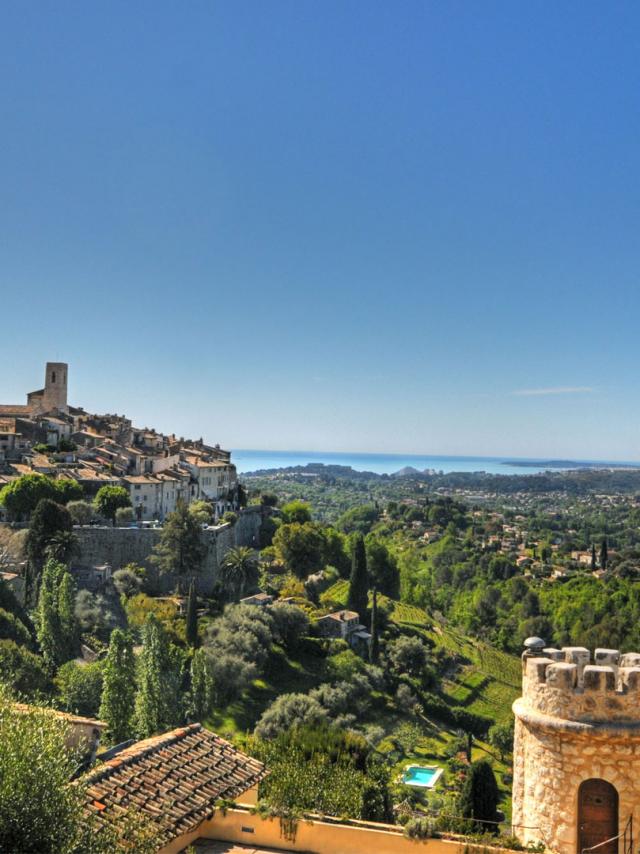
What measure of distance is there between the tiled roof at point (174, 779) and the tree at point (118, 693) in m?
16.8

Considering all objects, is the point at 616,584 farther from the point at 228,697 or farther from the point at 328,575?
the point at 228,697

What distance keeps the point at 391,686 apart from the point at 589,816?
35818 mm

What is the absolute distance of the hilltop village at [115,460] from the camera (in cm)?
5119

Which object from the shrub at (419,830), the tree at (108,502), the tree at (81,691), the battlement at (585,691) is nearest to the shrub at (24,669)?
the tree at (81,691)

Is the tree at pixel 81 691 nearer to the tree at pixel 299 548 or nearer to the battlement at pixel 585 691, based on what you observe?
the tree at pixel 299 548

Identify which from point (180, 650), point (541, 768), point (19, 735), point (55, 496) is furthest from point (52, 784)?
point (55, 496)

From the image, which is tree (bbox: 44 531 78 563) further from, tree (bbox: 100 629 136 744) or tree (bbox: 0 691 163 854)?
tree (bbox: 0 691 163 854)

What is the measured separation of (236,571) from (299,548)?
24.9ft

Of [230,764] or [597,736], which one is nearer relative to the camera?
[597,736]

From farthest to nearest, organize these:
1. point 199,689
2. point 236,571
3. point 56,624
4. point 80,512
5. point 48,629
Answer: point 236,571, point 80,512, point 56,624, point 48,629, point 199,689

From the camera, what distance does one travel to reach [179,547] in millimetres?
42031

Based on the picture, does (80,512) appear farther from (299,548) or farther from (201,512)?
(299,548)

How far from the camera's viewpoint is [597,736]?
734 centimetres

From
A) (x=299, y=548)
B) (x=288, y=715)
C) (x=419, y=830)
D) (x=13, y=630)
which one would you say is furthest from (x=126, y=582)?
(x=419, y=830)
